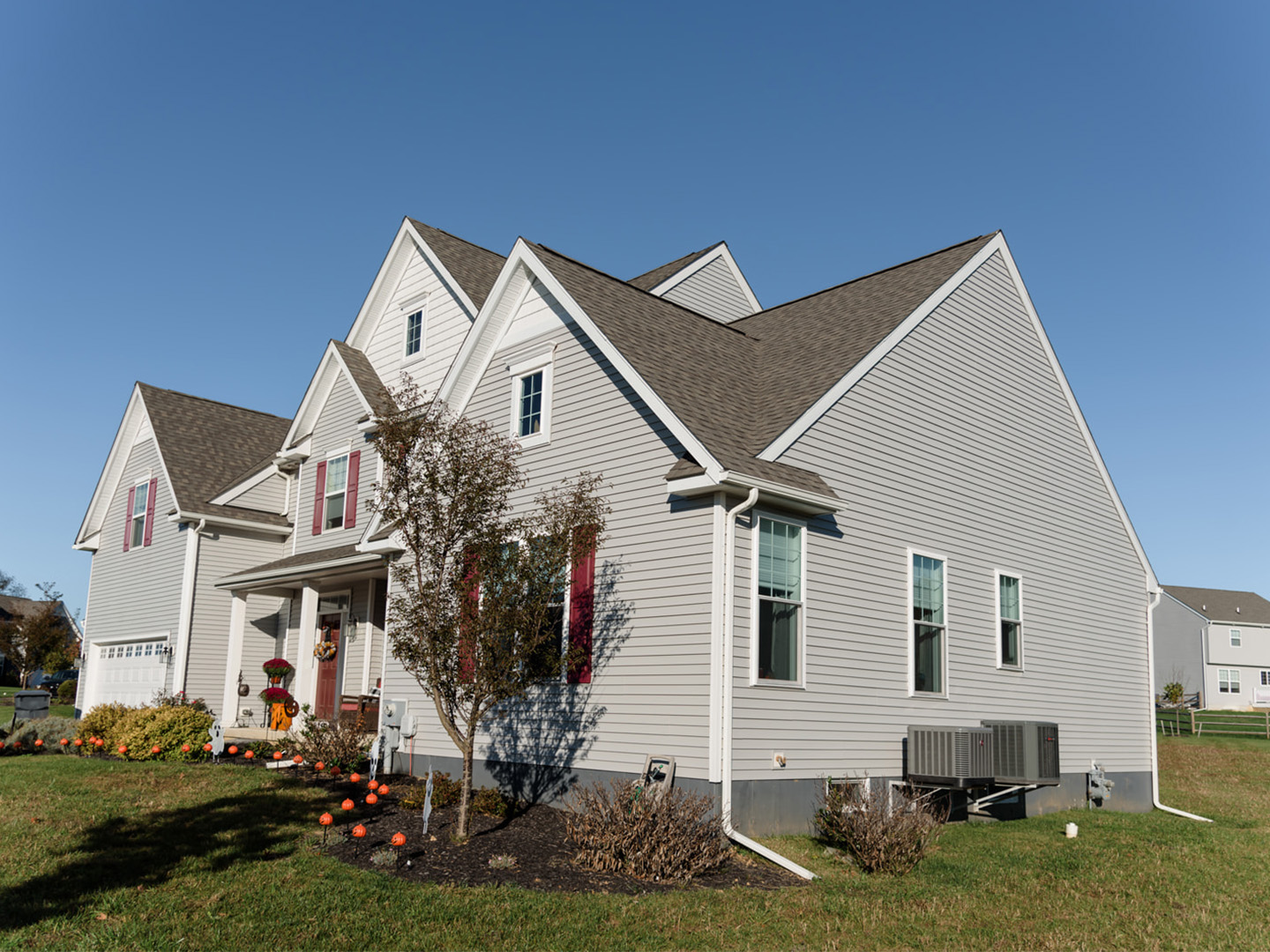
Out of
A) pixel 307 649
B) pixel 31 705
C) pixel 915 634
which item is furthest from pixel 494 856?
pixel 31 705

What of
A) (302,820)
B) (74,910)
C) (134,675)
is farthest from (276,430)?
(74,910)

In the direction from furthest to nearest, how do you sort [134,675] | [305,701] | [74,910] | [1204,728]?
[1204,728] → [134,675] → [305,701] → [74,910]

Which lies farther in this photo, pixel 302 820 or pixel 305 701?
pixel 305 701

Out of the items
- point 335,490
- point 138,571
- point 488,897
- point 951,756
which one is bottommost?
point 488,897

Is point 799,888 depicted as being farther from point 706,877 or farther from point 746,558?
point 746,558

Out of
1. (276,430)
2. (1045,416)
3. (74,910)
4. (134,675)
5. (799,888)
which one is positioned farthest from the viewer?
(276,430)

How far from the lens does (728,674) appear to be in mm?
11461

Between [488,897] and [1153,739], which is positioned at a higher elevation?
[1153,739]

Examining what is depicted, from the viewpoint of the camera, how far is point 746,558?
11977mm

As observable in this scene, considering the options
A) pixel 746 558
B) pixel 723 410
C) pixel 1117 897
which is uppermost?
pixel 723 410

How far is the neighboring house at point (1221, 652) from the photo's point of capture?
6312cm

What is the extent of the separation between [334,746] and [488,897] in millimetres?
7333

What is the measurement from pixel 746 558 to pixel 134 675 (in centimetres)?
1918

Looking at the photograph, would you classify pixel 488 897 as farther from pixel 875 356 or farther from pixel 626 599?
pixel 875 356
